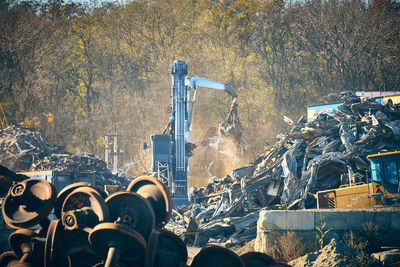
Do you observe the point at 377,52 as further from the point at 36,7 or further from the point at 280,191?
the point at 36,7

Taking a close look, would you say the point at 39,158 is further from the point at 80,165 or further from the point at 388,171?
the point at 388,171

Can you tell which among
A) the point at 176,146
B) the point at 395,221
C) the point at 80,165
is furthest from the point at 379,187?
the point at 80,165

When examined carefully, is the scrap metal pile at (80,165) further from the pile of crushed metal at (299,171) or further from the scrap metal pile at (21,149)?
the pile of crushed metal at (299,171)

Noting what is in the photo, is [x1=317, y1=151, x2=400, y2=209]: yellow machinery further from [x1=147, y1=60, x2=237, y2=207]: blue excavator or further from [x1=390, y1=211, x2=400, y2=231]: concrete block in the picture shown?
[x1=147, y1=60, x2=237, y2=207]: blue excavator

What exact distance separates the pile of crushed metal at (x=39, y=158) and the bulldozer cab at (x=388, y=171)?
51.4ft

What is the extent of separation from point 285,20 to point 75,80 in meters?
22.7

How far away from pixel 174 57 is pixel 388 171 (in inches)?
1485

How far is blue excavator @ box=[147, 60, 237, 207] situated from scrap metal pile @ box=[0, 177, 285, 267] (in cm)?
1666

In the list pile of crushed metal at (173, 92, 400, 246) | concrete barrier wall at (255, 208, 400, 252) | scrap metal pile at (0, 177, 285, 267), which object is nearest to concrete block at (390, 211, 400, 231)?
concrete barrier wall at (255, 208, 400, 252)

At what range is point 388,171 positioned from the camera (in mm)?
13344

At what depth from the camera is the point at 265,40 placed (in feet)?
151

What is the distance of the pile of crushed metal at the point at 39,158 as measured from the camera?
2569 cm

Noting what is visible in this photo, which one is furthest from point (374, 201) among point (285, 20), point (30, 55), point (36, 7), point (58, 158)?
point (36, 7)

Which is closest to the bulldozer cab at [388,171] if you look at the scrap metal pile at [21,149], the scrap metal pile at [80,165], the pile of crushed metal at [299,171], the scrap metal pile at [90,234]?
the pile of crushed metal at [299,171]
